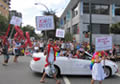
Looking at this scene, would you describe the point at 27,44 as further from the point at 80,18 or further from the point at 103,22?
the point at 103,22

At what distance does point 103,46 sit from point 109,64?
1808mm

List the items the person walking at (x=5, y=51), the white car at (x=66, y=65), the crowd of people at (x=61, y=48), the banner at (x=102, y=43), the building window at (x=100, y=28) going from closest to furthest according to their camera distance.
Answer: the banner at (x=102, y=43), the white car at (x=66, y=65), the person walking at (x=5, y=51), the crowd of people at (x=61, y=48), the building window at (x=100, y=28)

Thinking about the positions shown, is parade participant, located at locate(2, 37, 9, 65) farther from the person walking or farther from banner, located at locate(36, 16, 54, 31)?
banner, located at locate(36, 16, 54, 31)

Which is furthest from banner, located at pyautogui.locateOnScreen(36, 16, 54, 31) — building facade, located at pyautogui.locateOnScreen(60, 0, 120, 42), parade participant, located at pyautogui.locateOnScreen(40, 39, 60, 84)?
building facade, located at pyautogui.locateOnScreen(60, 0, 120, 42)

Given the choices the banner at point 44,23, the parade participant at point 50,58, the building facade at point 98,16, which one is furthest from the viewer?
the building facade at point 98,16

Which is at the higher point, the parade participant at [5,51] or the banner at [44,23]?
the banner at [44,23]

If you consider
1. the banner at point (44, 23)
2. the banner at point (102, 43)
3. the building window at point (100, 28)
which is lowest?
the banner at point (102, 43)

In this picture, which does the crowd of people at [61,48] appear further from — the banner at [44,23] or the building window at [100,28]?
the building window at [100,28]

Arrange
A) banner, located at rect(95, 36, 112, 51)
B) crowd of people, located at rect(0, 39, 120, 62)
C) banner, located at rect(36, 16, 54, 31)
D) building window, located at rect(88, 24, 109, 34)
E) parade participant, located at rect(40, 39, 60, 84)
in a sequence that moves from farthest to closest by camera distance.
→ building window, located at rect(88, 24, 109, 34)
crowd of people, located at rect(0, 39, 120, 62)
banner, located at rect(36, 16, 54, 31)
parade participant, located at rect(40, 39, 60, 84)
banner, located at rect(95, 36, 112, 51)

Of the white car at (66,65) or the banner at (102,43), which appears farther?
the white car at (66,65)

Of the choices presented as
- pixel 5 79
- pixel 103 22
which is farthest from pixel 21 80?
pixel 103 22

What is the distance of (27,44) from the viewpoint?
56.5ft

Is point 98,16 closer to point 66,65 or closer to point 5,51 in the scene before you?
point 5,51

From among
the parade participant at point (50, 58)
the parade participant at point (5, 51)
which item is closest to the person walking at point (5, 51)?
the parade participant at point (5, 51)
